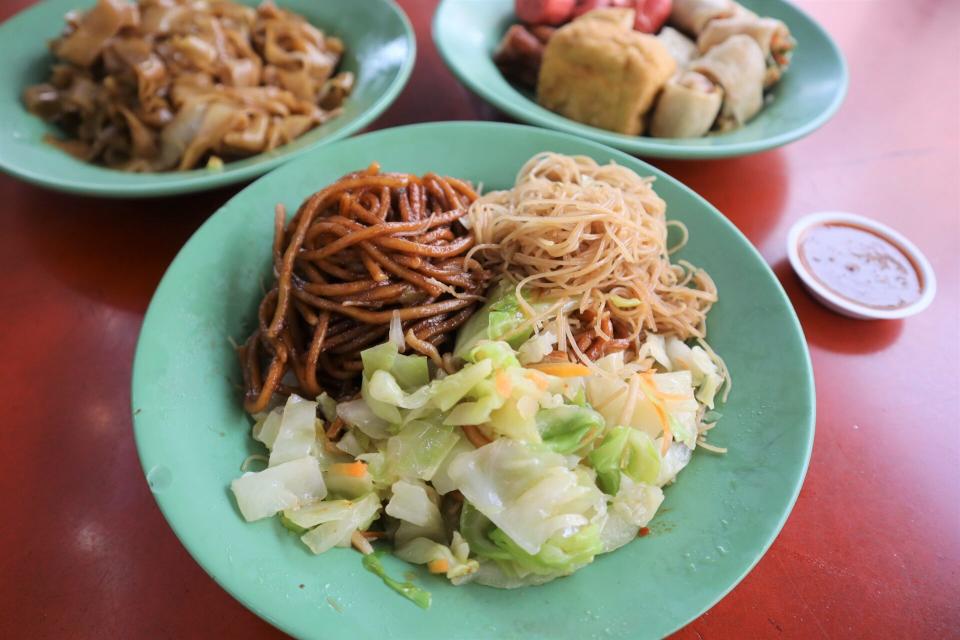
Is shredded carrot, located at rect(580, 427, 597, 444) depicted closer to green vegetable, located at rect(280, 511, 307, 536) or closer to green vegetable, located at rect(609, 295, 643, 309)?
green vegetable, located at rect(609, 295, 643, 309)

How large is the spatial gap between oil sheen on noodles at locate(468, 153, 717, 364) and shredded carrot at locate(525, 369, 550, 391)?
194 millimetres

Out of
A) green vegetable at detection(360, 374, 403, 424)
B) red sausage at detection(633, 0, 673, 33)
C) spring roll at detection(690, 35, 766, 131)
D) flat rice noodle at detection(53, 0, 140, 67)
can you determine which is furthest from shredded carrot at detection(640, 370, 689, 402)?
flat rice noodle at detection(53, 0, 140, 67)

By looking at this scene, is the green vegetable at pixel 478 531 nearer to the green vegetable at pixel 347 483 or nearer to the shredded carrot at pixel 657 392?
the green vegetable at pixel 347 483

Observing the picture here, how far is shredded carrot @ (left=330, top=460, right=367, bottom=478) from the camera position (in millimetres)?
1450

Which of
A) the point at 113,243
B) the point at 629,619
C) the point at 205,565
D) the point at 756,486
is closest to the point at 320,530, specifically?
the point at 205,565

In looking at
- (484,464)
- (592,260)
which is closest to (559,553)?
(484,464)

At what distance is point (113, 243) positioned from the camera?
7.71 feet

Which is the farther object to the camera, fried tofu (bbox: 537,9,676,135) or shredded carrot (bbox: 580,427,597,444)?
fried tofu (bbox: 537,9,676,135)

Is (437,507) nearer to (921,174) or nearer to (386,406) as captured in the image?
(386,406)

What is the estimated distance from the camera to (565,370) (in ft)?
5.08

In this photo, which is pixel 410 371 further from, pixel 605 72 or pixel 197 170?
pixel 605 72

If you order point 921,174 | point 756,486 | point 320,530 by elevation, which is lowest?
point 320,530

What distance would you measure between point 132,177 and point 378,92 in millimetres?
1074

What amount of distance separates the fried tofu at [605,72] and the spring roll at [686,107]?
0.06 metres
